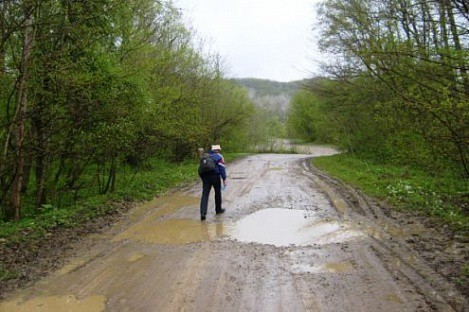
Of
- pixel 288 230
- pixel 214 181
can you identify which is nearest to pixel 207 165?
pixel 214 181

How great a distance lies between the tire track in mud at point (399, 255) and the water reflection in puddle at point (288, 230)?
0.67 metres

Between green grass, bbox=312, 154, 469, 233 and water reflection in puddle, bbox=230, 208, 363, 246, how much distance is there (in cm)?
244

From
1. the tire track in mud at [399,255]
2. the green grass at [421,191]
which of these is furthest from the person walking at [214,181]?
the green grass at [421,191]

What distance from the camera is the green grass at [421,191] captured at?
922 cm

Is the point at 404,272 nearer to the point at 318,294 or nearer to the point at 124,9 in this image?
the point at 318,294

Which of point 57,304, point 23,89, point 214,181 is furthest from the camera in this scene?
point 214,181

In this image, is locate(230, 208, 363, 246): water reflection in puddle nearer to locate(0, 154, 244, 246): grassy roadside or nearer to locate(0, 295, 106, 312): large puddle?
locate(0, 295, 106, 312): large puddle

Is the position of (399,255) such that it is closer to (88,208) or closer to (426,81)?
(426,81)

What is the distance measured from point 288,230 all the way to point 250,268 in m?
2.45

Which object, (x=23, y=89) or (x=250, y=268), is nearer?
(x=250, y=268)

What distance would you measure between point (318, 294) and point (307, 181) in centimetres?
1084

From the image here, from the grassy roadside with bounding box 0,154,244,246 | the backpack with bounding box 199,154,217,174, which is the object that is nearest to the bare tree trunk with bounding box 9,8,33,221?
the grassy roadside with bounding box 0,154,244,246

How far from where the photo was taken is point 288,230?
853 centimetres

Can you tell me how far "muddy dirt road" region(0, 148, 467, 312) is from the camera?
16.6 ft
